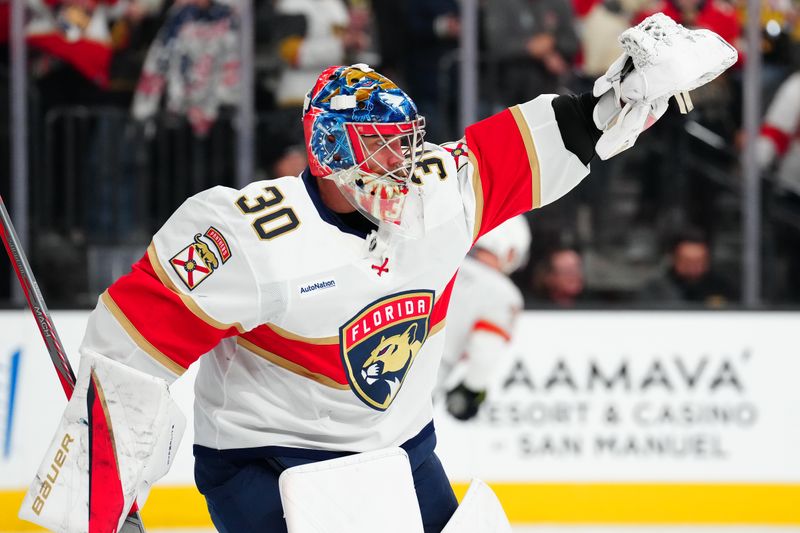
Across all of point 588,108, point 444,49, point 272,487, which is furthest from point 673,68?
point 444,49

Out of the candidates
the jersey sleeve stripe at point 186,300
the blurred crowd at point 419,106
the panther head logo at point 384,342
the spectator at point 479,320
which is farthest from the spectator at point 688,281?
the jersey sleeve stripe at point 186,300

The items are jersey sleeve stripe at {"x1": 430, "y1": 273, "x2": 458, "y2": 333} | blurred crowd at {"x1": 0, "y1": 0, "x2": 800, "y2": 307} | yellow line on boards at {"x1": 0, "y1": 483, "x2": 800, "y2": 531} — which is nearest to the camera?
jersey sleeve stripe at {"x1": 430, "y1": 273, "x2": 458, "y2": 333}

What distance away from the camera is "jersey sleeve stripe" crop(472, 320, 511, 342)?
448cm

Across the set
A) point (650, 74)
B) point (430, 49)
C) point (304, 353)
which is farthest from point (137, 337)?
point (430, 49)

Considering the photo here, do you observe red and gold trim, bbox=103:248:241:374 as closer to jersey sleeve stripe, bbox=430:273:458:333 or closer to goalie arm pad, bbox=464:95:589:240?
jersey sleeve stripe, bbox=430:273:458:333

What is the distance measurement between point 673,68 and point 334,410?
0.81 metres

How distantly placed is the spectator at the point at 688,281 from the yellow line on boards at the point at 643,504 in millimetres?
785

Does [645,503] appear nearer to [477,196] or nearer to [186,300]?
[477,196]

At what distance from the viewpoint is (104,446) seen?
2.04 m

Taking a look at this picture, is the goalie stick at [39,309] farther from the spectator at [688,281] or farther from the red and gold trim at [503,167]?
the spectator at [688,281]

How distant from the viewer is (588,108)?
2385 millimetres

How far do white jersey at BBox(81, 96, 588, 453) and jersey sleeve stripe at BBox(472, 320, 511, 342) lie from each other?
2.18m

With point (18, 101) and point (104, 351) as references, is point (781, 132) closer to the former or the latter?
point (18, 101)

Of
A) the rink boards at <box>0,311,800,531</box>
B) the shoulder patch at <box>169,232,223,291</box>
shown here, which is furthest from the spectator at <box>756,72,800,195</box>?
the shoulder patch at <box>169,232,223,291</box>
